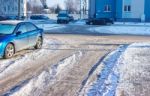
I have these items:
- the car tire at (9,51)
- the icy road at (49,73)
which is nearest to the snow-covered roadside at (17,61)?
the icy road at (49,73)

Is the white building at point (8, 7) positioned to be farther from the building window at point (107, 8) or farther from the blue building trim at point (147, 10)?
the blue building trim at point (147, 10)

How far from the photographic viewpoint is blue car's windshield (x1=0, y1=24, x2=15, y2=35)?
14.4 m

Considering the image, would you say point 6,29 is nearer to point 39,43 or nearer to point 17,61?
point 39,43

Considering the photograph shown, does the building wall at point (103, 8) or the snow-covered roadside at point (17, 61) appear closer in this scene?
the snow-covered roadside at point (17, 61)

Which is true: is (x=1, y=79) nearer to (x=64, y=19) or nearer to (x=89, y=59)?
(x=89, y=59)

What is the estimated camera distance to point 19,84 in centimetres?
903

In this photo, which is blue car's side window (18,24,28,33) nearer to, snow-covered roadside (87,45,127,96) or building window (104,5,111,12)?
snow-covered roadside (87,45,127,96)

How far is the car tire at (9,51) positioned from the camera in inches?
529

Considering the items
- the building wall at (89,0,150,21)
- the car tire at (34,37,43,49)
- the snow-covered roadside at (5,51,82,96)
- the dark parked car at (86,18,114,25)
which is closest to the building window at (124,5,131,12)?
the building wall at (89,0,150,21)

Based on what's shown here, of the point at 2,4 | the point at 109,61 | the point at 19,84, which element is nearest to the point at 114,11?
the point at 2,4

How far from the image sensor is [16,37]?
1425cm

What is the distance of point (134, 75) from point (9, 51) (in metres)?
5.34

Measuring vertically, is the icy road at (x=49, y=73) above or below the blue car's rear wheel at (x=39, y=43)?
below

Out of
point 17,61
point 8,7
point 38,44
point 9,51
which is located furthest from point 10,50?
point 8,7
